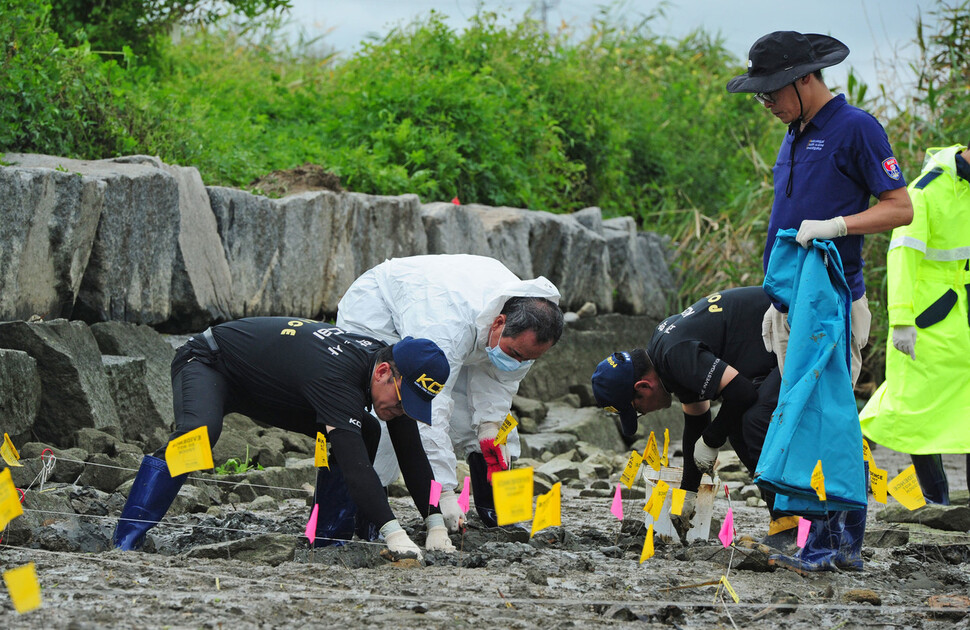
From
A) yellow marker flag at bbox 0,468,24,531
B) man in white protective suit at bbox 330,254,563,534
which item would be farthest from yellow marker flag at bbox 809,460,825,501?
yellow marker flag at bbox 0,468,24,531

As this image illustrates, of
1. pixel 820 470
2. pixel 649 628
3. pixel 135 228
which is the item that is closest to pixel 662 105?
pixel 135 228

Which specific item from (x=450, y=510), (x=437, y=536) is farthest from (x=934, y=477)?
(x=437, y=536)

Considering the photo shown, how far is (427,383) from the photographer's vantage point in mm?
3396

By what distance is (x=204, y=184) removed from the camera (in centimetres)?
616

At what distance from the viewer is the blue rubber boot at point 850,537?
11.4 ft

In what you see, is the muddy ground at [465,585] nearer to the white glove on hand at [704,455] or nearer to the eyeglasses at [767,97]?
the white glove on hand at [704,455]

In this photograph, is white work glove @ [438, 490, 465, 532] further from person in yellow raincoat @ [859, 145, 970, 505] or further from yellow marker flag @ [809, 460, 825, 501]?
→ person in yellow raincoat @ [859, 145, 970, 505]

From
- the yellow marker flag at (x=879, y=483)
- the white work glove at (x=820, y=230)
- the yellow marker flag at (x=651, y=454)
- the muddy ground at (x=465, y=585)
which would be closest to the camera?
the muddy ground at (x=465, y=585)

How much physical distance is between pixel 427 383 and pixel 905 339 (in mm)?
2504

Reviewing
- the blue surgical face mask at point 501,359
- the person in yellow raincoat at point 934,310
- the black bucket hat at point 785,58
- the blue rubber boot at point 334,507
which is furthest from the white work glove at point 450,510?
the person in yellow raincoat at point 934,310

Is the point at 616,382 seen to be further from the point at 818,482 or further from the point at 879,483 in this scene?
the point at 879,483

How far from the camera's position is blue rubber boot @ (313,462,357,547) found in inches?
151

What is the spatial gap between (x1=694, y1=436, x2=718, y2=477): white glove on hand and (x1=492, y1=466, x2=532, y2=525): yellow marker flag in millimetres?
1095

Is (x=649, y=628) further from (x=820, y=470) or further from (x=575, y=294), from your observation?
(x=575, y=294)
